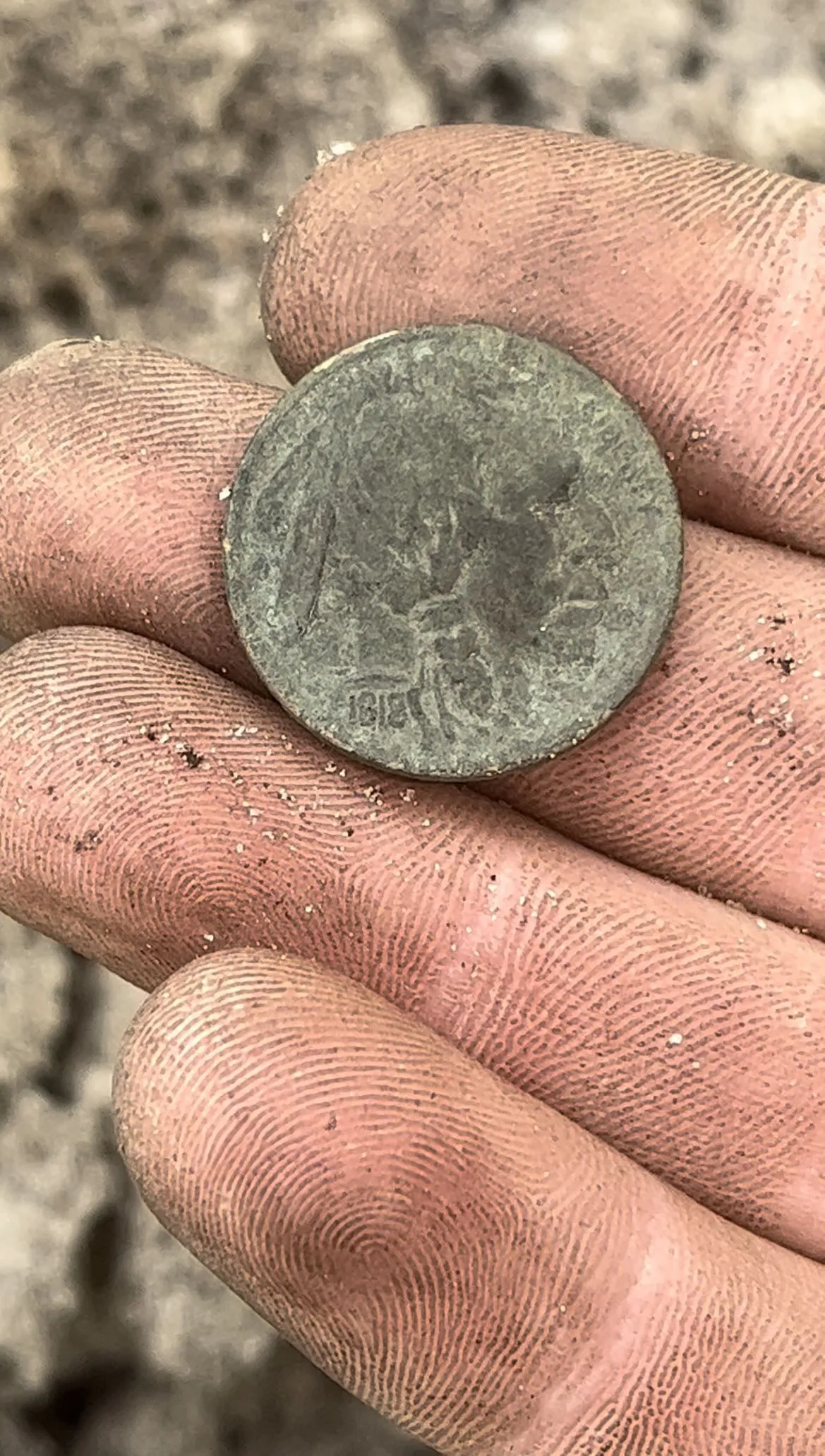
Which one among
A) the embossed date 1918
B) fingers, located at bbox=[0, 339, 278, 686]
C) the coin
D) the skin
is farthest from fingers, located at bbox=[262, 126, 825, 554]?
the embossed date 1918

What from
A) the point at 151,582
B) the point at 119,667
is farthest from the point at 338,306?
the point at 119,667

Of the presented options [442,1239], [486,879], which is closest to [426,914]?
[486,879]

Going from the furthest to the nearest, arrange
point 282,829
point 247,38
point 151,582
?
point 247,38 → point 151,582 → point 282,829

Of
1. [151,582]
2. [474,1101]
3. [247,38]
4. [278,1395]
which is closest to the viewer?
[474,1101]

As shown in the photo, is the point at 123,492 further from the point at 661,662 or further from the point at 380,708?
the point at 661,662

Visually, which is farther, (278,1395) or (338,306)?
(278,1395)

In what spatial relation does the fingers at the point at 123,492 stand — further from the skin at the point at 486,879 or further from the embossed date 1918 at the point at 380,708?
the embossed date 1918 at the point at 380,708

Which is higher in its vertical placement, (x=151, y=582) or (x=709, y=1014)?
(x=151, y=582)

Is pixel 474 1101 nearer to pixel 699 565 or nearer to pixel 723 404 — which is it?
pixel 699 565

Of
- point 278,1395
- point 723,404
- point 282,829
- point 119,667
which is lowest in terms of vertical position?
point 278,1395
